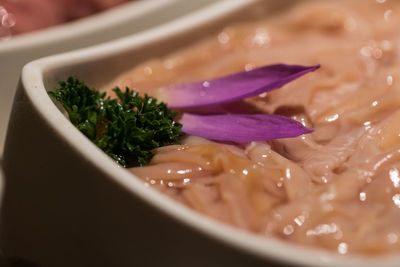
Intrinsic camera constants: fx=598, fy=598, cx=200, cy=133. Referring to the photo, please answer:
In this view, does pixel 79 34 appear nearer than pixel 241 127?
No

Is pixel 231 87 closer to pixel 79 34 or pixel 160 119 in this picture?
pixel 160 119

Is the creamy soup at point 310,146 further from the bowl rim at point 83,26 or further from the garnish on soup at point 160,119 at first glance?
the bowl rim at point 83,26

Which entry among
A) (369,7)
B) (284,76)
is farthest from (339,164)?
(369,7)

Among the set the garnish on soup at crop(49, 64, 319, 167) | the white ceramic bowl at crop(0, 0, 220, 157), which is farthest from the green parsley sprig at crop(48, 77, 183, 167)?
the white ceramic bowl at crop(0, 0, 220, 157)

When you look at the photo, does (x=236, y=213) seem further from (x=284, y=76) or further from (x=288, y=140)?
(x=284, y=76)

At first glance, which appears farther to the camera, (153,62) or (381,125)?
(153,62)

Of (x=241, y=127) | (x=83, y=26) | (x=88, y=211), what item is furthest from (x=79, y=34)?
(x=88, y=211)

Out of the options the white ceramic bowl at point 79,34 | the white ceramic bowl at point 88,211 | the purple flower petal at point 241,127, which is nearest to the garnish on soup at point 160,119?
the purple flower petal at point 241,127
